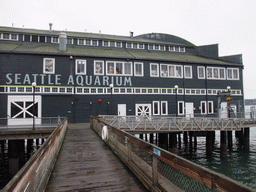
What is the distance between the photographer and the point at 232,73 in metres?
35.0

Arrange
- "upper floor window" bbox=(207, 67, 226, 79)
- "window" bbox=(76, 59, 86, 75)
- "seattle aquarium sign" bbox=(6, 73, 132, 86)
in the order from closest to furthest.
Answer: "seattle aquarium sign" bbox=(6, 73, 132, 86) → "window" bbox=(76, 59, 86, 75) → "upper floor window" bbox=(207, 67, 226, 79)

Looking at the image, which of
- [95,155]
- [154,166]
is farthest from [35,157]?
[95,155]

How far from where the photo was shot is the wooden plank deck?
18.4ft

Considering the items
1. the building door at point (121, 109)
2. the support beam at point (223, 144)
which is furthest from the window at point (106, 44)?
the support beam at point (223, 144)

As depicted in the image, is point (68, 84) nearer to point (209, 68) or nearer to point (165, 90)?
point (165, 90)

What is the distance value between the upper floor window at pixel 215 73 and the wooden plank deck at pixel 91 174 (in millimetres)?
28903

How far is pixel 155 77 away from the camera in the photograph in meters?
31.1

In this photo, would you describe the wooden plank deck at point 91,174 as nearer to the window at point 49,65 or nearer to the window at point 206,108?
the window at point 49,65

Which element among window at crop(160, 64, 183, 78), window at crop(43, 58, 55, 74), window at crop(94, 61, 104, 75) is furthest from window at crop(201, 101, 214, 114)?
window at crop(43, 58, 55, 74)

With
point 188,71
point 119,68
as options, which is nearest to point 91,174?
point 119,68

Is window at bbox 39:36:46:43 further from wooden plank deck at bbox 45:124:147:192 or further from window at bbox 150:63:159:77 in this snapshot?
wooden plank deck at bbox 45:124:147:192

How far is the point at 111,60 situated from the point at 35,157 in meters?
26.1

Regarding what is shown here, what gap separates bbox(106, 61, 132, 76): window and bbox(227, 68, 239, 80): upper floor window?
17.8 metres

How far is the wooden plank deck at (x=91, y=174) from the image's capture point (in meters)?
5.61
